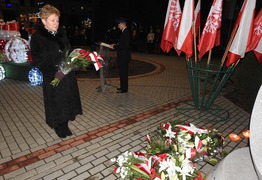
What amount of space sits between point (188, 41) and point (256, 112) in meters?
2.82

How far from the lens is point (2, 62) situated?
24.0ft

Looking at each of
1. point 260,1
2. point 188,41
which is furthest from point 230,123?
point 260,1

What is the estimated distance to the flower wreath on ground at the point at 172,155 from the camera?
2229 mm

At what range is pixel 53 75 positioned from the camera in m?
3.29

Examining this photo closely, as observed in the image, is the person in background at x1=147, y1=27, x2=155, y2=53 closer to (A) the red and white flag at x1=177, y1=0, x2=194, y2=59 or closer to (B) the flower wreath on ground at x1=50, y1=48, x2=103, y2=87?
(A) the red and white flag at x1=177, y1=0, x2=194, y2=59

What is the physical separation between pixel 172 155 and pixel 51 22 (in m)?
2.53

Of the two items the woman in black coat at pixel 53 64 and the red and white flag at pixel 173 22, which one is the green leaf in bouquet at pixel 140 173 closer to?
the woman in black coat at pixel 53 64

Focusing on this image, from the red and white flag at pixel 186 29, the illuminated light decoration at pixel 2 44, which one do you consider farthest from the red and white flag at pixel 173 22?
the illuminated light decoration at pixel 2 44

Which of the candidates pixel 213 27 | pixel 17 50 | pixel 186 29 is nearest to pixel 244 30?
pixel 213 27

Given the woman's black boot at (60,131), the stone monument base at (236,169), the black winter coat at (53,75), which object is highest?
the black winter coat at (53,75)

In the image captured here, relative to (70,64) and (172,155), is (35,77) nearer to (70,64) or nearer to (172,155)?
(70,64)

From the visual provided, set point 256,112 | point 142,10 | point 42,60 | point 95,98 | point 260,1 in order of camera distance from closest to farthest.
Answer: point 256,112 → point 42,60 → point 95,98 → point 260,1 → point 142,10

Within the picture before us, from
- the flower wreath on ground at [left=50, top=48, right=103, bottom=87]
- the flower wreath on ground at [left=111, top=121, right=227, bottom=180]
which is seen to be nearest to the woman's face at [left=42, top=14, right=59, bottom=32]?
the flower wreath on ground at [left=50, top=48, right=103, bottom=87]

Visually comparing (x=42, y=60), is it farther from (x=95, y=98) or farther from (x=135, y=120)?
(x=95, y=98)
